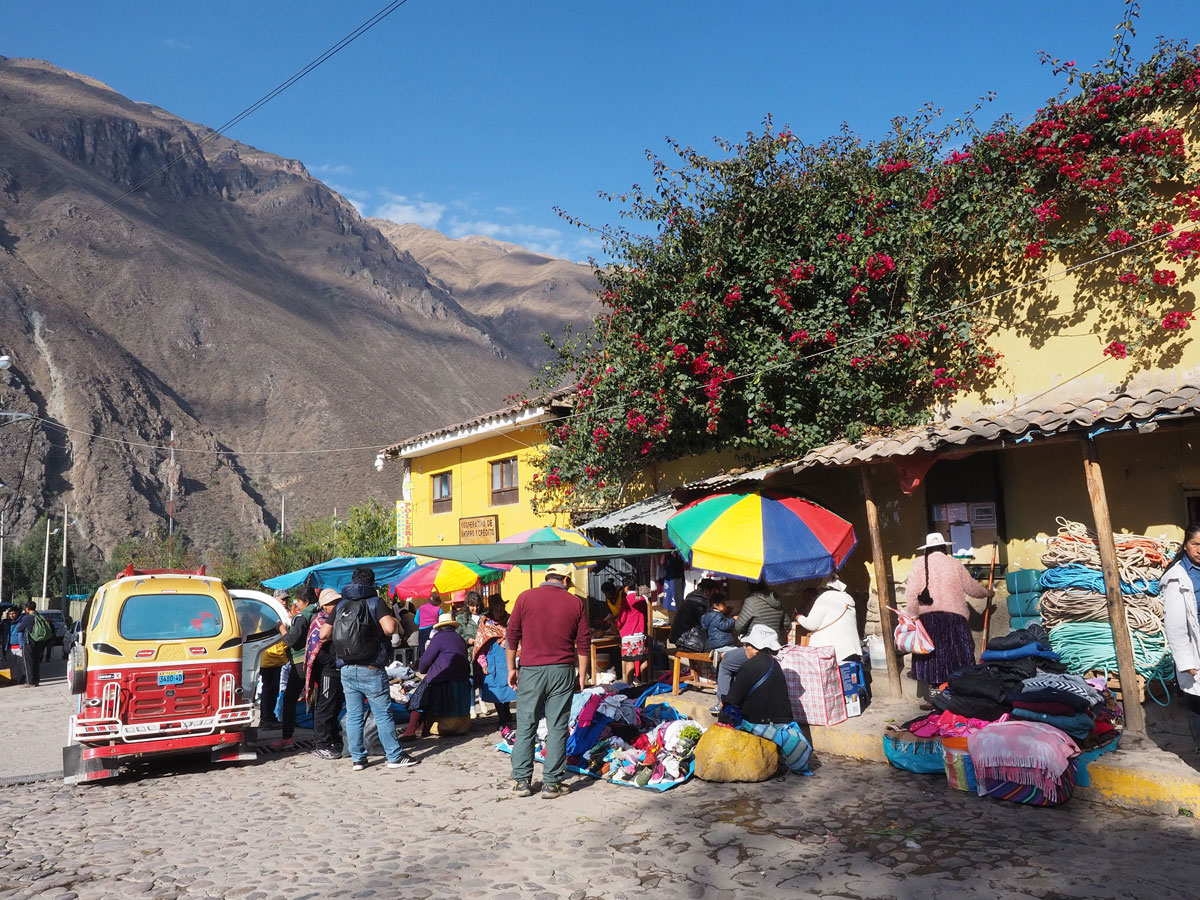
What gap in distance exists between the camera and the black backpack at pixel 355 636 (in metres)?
8.12

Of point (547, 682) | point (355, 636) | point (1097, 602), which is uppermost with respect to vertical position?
point (355, 636)

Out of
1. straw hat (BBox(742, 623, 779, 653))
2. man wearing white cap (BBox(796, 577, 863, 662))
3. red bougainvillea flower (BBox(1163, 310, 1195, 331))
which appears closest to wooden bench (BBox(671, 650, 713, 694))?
man wearing white cap (BBox(796, 577, 863, 662))

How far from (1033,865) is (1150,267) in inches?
271

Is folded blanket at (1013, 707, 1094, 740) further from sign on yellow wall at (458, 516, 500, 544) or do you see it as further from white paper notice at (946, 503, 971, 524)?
sign on yellow wall at (458, 516, 500, 544)

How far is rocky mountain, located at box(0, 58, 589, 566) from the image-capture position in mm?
67688

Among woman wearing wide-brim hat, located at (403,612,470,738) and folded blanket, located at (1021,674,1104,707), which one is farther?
woman wearing wide-brim hat, located at (403,612,470,738)

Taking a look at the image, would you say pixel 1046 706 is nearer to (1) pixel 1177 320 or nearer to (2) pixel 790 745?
(2) pixel 790 745

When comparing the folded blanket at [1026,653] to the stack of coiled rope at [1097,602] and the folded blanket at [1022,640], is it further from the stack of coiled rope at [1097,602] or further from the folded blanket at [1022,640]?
the stack of coiled rope at [1097,602]

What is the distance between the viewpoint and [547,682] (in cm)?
703

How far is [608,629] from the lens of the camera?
1263cm

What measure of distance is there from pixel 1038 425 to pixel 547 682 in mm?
4603

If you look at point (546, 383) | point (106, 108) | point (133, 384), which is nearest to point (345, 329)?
point (133, 384)

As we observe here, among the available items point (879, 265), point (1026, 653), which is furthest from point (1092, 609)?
point (879, 265)

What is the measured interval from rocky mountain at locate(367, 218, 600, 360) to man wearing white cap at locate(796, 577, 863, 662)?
135 metres
